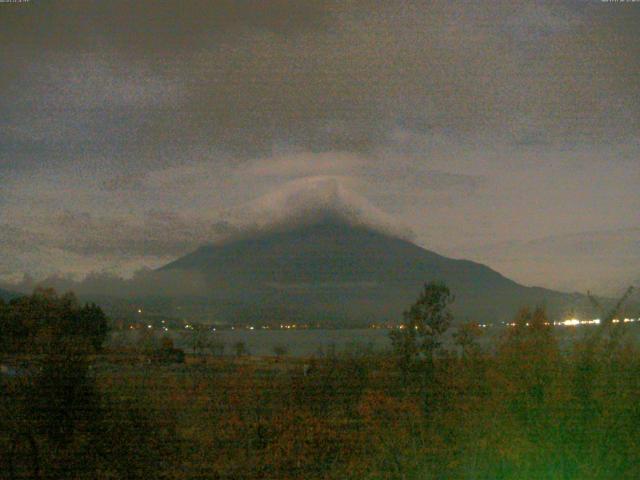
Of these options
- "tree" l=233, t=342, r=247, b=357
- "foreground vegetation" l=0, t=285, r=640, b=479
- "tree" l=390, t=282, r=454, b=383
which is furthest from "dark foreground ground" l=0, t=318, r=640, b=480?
"tree" l=233, t=342, r=247, b=357

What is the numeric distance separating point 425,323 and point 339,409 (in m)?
0.90

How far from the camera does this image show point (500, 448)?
375 centimetres

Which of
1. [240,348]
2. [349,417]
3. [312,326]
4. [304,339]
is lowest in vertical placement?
[349,417]

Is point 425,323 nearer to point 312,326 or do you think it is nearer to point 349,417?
point 349,417

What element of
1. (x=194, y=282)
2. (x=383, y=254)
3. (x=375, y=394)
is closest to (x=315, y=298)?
(x=383, y=254)

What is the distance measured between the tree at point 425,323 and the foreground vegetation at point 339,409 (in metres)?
0.01

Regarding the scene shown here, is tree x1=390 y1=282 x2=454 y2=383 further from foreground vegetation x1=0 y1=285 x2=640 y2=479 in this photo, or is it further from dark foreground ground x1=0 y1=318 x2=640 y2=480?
dark foreground ground x1=0 y1=318 x2=640 y2=480

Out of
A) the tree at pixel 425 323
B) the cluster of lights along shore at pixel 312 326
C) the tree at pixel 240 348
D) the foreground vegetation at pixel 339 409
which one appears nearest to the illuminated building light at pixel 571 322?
the cluster of lights along shore at pixel 312 326

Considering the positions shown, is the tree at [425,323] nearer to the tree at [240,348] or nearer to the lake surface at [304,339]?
the lake surface at [304,339]

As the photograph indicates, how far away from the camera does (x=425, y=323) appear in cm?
532

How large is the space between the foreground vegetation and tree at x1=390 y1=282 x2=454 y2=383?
1cm

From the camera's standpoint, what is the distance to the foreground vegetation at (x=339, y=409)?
3.82 meters

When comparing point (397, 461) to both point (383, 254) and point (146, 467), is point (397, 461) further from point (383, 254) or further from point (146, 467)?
point (383, 254)

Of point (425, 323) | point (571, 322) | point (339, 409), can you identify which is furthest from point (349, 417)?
point (571, 322)
